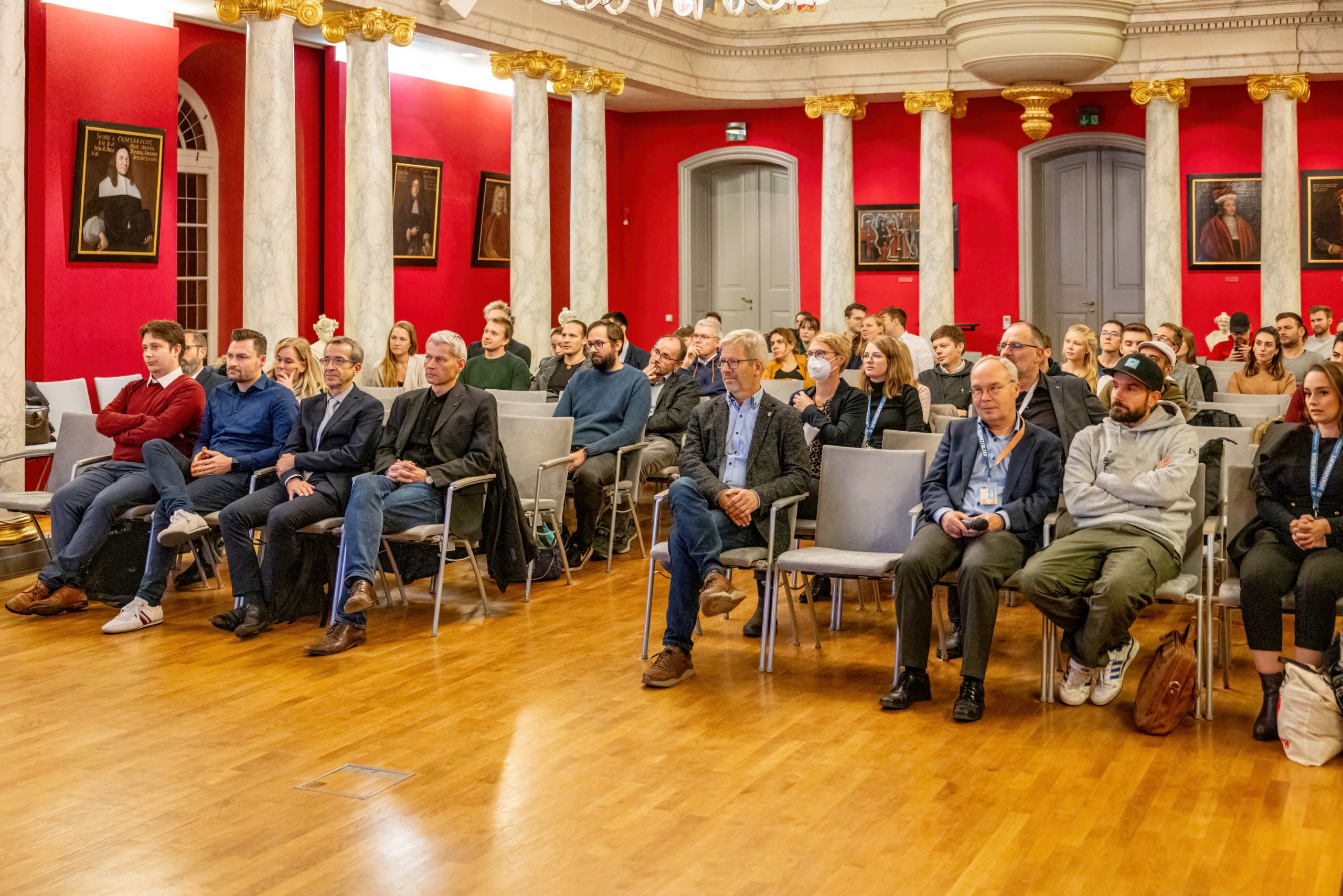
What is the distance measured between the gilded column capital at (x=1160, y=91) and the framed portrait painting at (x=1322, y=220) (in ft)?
5.30

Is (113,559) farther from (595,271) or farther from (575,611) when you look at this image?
(595,271)

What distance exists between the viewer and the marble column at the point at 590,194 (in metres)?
13.6

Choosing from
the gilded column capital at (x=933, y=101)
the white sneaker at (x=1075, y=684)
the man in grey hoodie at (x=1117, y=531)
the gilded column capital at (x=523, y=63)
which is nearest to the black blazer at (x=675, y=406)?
the man in grey hoodie at (x=1117, y=531)

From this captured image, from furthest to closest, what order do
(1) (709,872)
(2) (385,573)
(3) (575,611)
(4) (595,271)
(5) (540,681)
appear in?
(4) (595,271)
(2) (385,573)
(3) (575,611)
(5) (540,681)
(1) (709,872)

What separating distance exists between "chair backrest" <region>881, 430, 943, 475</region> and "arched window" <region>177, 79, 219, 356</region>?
7538mm

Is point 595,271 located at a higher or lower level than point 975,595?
higher

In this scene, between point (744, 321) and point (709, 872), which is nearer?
point (709, 872)

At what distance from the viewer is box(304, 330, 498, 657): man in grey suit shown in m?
6.04

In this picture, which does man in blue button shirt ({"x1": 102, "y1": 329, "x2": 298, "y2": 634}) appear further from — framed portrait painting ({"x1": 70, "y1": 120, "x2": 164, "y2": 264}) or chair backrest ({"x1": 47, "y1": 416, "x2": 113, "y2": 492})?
framed portrait painting ({"x1": 70, "y1": 120, "x2": 164, "y2": 264})

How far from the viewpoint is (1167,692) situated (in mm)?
4789

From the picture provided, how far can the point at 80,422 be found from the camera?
7070mm

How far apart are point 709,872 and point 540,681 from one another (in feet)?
6.56

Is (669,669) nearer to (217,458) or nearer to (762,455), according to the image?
(762,455)

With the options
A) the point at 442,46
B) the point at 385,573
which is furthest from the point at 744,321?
the point at 385,573
